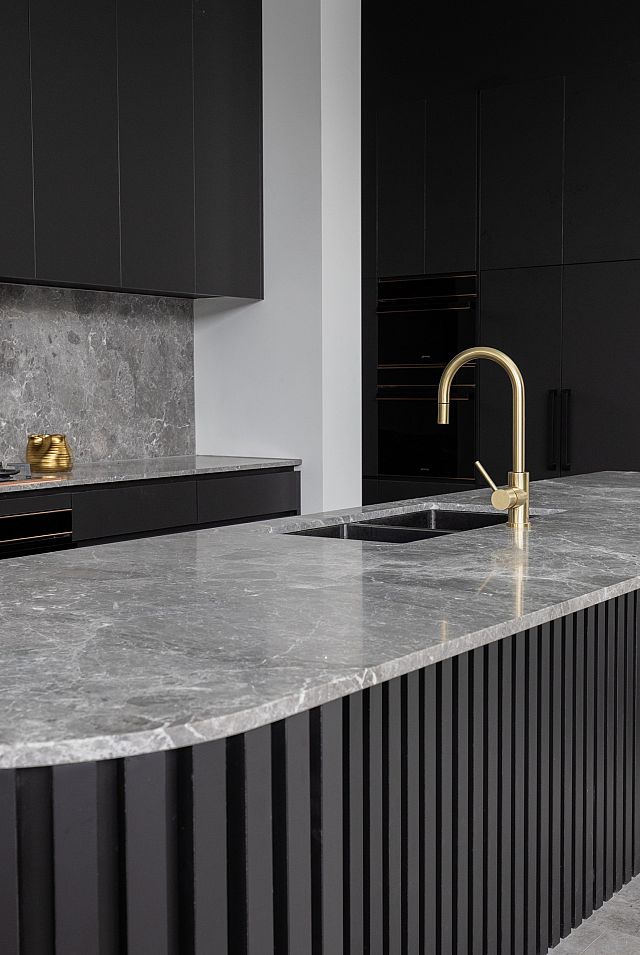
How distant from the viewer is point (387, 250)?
524 cm

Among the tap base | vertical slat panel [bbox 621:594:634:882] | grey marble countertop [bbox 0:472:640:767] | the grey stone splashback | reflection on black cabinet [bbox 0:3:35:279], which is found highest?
reflection on black cabinet [bbox 0:3:35:279]

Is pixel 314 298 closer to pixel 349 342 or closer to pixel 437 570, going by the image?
pixel 349 342

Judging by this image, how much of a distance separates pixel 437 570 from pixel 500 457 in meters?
3.17

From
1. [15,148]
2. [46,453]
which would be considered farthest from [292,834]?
[15,148]

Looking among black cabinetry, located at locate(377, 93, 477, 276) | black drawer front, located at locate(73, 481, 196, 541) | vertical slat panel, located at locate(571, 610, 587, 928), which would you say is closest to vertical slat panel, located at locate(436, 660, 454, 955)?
vertical slat panel, located at locate(571, 610, 587, 928)

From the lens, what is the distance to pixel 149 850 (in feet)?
3.63

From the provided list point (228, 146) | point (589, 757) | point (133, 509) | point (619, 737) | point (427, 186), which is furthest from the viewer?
point (427, 186)

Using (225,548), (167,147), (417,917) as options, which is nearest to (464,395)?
(167,147)

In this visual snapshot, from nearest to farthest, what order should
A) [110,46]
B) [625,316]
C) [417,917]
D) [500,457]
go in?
[417,917] < [110,46] < [625,316] < [500,457]

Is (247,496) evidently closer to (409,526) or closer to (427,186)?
(427,186)

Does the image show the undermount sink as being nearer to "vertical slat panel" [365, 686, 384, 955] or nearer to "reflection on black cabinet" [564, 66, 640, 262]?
"vertical slat panel" [365, 686, 384, 955]

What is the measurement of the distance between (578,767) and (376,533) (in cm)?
91

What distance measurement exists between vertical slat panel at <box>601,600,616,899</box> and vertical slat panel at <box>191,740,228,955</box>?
3.76ft

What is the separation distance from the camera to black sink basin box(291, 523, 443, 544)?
8.79 feet
